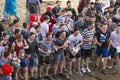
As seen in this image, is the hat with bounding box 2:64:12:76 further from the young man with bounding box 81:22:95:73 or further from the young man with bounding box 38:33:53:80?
the young man with bounding box 81:22:95:73

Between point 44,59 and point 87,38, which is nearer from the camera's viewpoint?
point 44,59

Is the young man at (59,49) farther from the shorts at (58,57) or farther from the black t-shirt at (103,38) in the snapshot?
the black t-shirt at (103,38)

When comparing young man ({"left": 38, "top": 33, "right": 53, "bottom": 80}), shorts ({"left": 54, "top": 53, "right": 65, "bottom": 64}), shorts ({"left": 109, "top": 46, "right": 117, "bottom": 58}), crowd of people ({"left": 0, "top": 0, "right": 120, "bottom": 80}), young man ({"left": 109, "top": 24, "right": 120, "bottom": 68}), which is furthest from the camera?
shorts ({"left": 109, "top": 46, "right": 117, "bottom": 58})

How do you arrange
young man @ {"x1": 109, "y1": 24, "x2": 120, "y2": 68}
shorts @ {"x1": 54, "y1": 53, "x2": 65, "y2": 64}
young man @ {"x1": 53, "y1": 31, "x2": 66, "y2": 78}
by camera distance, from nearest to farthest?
young man @ {"x1": 53, "y1": 31, "x2": 66, "y2": 78} < shorts @ {"x1": 54, "y1": 53, "x2": 65, "y2": 64} < young man @ {"x1": 109, "y1": 24, "x2": 120, "y2": 68}

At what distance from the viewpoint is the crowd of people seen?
10.6 meters

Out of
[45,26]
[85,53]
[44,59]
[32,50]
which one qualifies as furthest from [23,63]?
[85,53]

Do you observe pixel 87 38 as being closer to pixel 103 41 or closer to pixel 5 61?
pixel 103 41

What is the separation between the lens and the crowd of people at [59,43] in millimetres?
10562

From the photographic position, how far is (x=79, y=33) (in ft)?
38.9


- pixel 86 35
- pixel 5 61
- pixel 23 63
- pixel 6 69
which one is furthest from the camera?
pixel 86 35

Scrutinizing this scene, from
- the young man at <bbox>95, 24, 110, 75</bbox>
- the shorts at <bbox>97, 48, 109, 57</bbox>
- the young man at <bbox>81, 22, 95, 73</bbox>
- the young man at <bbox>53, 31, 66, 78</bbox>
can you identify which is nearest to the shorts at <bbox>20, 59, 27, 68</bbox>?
the young man at <bbox>53, 31, 66, 78</bbox>

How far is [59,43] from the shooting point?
37.1 feet

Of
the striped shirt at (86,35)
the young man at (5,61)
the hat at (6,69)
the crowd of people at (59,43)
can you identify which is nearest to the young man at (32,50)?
the crowd of people at (59,43)

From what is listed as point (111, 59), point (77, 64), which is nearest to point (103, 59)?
point (111, 59)
